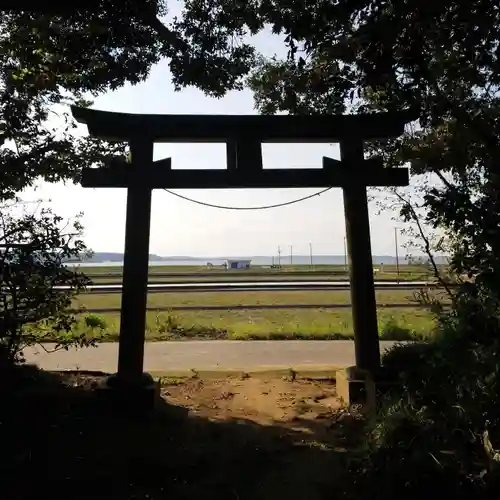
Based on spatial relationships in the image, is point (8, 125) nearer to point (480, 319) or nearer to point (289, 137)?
point (289, 137)

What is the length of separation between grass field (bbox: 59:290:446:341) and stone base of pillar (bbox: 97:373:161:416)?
69 centimetres

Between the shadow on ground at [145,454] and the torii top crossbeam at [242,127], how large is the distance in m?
2.53

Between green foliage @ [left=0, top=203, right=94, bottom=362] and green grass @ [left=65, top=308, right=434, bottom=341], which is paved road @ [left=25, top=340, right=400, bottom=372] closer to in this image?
green grass @ [left=65, top=308, right=434, bottom=341]

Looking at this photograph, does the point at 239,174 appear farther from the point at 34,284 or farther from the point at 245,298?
the point at 245,298

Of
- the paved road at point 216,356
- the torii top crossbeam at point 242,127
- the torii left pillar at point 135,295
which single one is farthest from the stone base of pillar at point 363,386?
the torii top crossbeam at point 242,127

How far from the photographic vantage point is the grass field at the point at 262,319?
9.48 m

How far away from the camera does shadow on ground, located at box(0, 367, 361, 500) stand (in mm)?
3043

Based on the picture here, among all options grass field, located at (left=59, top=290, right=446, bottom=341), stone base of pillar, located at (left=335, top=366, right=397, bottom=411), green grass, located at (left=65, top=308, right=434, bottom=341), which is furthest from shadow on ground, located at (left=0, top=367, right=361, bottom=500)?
green grass, located at (left=65, top=308, right=434, bottom=341)

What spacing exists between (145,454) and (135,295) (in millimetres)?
1559

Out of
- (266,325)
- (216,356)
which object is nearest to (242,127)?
(216,356)

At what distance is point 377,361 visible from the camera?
16.0ft

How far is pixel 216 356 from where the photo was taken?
7.78 m

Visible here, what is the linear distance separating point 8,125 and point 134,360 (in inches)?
101

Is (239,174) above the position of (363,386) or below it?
above
